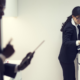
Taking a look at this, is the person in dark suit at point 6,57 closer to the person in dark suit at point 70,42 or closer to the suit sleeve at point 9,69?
the suit sleeve at point 9,69

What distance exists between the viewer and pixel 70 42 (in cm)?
146

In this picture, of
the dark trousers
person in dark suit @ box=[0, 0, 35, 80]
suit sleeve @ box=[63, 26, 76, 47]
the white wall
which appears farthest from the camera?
the white wall

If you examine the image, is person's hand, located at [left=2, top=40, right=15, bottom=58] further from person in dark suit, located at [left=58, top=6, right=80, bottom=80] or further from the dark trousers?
the dark trousers

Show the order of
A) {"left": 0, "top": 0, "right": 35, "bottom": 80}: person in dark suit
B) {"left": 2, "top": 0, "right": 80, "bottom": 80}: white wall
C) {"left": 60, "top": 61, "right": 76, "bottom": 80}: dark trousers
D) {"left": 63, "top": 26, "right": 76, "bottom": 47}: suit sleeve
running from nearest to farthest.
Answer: {"left": 0, "top": 0, "right": 35, "bottom": 80}: person in dark suit, {"left": 63, "top": 26, "right": 76, "bottom": 47}: suit sleeve, {"left": 60, "top": 61, "right": 76, "bottom": 80}: dark trousers, {"left": 2, "top": 0, "right": 80, "bottom": 80}: white wall

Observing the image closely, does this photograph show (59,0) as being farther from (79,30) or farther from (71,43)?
(71,43)

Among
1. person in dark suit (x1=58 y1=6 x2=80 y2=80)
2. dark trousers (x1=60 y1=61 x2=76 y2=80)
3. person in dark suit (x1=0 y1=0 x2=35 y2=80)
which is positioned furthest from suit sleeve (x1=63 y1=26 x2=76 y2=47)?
person in dark suit (x1=0 y1=0 x2=35 y2=80)

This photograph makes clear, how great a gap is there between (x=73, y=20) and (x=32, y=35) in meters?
0.65

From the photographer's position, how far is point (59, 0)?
1.82m

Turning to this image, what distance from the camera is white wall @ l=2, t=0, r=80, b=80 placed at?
6.04ft

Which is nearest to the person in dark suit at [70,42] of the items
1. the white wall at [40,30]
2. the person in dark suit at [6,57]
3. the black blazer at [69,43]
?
the black blazer at [69,43]

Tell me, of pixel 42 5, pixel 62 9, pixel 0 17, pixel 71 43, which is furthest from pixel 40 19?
pixel 0 17

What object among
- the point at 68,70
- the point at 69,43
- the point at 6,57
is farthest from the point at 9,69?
the point at 68,70

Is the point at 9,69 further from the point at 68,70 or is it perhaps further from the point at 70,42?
the point at 68,70

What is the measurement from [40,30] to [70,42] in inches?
22.7
